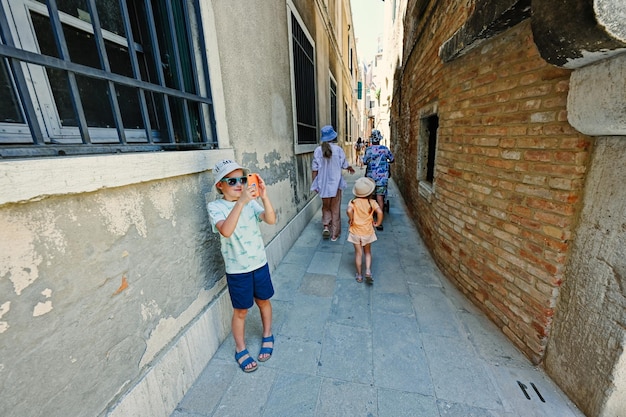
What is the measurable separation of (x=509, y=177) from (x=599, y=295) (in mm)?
962

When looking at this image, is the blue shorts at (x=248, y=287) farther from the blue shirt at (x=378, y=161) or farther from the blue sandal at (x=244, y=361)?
the blue shirt at (x=378, y=161)

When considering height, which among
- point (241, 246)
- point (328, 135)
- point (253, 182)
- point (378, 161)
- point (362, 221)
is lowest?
point (362, 221)

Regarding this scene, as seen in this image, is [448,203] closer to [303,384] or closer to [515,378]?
[515,378]

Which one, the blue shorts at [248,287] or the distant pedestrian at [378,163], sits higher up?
the distant pedestrian at [378,163]

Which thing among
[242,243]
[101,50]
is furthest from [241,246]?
[101,50]

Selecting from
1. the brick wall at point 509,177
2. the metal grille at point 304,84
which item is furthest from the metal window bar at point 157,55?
the metal grille at point 304,84

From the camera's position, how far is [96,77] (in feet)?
4.19

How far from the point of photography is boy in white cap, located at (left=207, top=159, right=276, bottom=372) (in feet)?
5.79

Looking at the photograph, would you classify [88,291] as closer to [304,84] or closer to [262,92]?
[262,92]

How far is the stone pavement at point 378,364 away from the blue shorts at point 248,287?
0.55m

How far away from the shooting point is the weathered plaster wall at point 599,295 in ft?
4.58

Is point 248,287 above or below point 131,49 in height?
below

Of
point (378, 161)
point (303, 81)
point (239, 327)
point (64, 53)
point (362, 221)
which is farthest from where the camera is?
point (303, 81)

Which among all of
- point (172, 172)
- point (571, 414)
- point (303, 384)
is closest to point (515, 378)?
point (571, 414)
